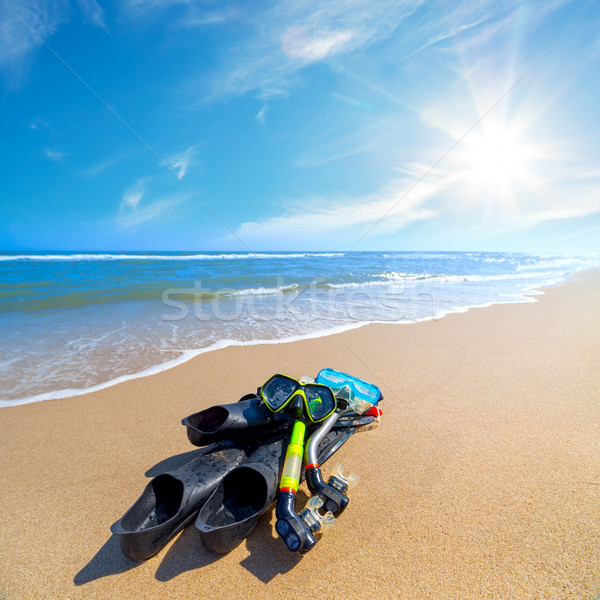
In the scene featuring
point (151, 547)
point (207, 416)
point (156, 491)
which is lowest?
point (151, 547)

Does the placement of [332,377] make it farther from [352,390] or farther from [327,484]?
[327,484]

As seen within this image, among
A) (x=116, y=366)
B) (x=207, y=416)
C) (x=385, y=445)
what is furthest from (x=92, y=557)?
(x=116, y=366)

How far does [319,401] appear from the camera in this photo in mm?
2293

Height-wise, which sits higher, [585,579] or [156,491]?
[156,491]

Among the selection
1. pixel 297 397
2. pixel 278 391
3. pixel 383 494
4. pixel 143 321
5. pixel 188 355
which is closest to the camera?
pixel 383 494

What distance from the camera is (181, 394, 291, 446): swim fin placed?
1.93 metres

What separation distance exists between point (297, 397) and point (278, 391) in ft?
0.60

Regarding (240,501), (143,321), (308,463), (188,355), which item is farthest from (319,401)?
(143,321)

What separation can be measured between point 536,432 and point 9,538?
3.75 metres

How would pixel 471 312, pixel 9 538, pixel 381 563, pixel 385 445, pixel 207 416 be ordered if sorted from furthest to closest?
pixel 471 312 → pixel 385 445 → pixel 207 416 → pixel 9 538 → pixel 381 563

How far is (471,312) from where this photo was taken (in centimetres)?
729

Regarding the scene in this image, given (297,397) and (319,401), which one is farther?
(319,401)

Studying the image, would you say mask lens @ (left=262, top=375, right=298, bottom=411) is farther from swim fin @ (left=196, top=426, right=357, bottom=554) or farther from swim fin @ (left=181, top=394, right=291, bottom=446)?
swim fin @ (left=196, top=426, right=357, bottom=554)

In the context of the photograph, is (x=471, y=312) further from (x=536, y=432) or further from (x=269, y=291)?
(x=269, y=291)
